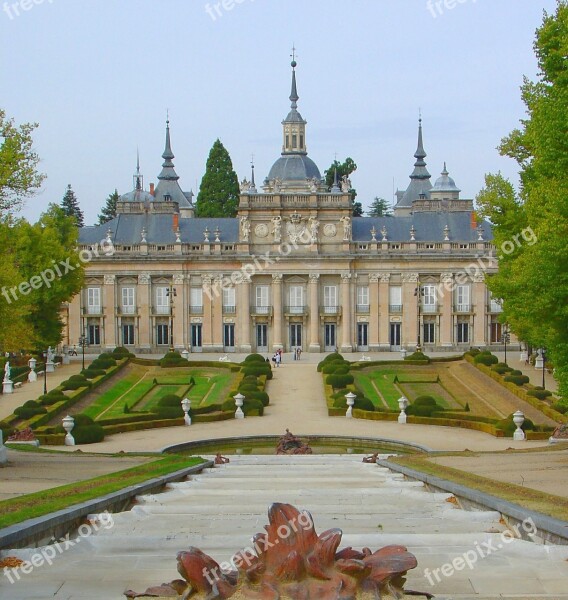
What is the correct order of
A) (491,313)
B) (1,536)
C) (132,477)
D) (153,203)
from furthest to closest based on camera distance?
1. (153,203)
2. (491,313)
3. (132,477)
4. (1,536)

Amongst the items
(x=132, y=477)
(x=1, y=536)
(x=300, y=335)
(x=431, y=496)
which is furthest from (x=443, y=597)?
(x=300, y=335)

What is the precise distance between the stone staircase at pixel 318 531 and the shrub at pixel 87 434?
56.3 feet

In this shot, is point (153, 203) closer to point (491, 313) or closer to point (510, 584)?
point (491, 313)

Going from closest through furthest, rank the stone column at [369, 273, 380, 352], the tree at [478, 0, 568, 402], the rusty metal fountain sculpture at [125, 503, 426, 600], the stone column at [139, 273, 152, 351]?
the rusty metal fountain sculpture at [125, 503, 426, 600] → the tree at [478, 0, 568, 402] → the stone column at [369, 273, 380, 352] → the stone column at [139, 273, 152, 351]

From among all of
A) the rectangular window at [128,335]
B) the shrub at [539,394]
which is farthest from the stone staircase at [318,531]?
the rectangular window at [128,335]

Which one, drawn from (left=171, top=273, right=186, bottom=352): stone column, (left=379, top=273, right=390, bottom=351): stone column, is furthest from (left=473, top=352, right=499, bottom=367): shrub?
(left=171, top=273, right=186, bottom=352): stone column

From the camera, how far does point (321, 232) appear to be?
6844 centimetres

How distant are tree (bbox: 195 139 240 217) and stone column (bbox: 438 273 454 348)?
29.7 metres

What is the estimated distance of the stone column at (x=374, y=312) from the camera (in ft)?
223

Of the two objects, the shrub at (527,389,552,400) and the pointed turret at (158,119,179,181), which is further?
the pointed turret at (158,119,179,181)

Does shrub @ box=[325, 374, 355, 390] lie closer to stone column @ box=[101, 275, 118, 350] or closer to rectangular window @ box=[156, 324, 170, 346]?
rectangular window @ box=[156, 324, 170, 346]

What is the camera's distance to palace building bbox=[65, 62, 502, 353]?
67.9 m

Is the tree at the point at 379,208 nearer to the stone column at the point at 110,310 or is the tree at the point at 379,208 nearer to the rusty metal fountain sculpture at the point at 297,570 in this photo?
the stone column at the point at 110,310

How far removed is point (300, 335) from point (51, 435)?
122ft
